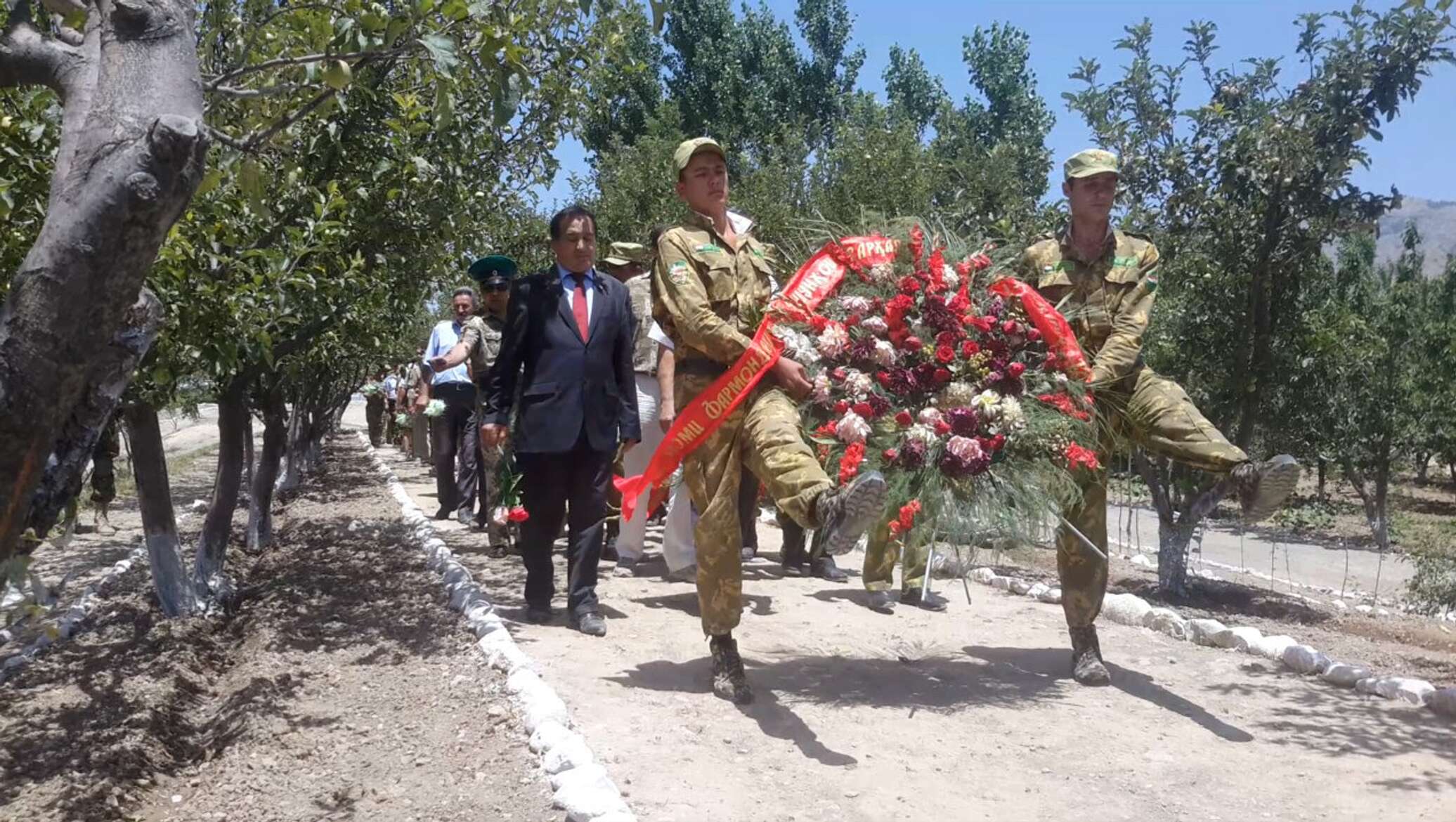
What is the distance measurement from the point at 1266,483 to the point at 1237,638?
2.11 metres

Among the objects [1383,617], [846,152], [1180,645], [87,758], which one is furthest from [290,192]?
[846,152]

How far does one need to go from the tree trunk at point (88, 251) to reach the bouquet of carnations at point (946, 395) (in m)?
2.73

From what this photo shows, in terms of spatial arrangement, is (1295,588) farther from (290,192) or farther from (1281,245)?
(290,192)

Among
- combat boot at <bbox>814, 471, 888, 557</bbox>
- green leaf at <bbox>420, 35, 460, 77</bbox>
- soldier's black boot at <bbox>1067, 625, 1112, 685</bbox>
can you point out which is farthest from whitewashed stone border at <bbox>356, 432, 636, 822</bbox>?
soldier's black boot at <bbox>1067, 625, 1112, 685</bbox>

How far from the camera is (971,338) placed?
532 cm

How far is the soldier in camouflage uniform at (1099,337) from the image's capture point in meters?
5.59

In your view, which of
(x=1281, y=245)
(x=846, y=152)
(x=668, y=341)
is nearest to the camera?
(x=668, y=341)

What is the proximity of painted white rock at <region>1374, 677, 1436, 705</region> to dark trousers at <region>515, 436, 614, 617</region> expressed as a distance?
152 inches

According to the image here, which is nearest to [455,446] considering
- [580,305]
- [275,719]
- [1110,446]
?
[580,305]

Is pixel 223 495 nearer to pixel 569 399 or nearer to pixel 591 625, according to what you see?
→ pixel 569 399

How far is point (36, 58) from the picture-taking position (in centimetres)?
338

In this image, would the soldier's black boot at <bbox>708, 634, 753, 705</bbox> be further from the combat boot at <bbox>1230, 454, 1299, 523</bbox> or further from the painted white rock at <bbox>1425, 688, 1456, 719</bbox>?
the painted white rock at <bbox>1425, 688, 1456, 719</bbox>

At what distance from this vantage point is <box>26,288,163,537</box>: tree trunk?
312cm

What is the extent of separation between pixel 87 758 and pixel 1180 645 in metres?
5.52
